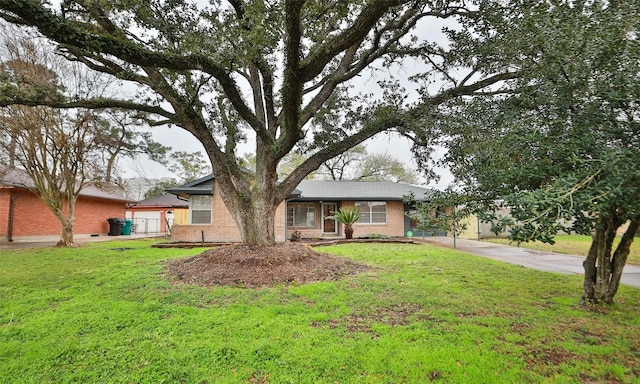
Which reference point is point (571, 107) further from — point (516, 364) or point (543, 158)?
point (516, 364)

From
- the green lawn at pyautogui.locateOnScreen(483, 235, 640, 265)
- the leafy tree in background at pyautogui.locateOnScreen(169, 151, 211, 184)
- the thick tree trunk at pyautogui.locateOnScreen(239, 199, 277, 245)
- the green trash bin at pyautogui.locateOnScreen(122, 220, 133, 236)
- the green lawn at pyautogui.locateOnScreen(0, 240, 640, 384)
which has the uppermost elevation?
the leafy tree in background at pyautogui.locateOnScreen(169, 151, 211, 184)

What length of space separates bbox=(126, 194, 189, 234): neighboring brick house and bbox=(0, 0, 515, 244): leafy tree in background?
55.9 feet

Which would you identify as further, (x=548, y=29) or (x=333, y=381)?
(x=548, y=29)

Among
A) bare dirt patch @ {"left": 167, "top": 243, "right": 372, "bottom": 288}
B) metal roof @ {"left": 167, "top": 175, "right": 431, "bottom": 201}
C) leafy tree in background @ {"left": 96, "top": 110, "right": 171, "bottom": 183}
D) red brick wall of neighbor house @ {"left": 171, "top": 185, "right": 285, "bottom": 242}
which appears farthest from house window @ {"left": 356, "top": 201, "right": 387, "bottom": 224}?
leafy tree in background @ {"left": 96, "top": 110, "right": 171, "bottom": 183}

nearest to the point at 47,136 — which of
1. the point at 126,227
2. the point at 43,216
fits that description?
the point at 43,216

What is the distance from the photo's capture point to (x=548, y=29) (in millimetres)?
3777

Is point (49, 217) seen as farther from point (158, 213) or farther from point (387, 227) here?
point (387, 227)

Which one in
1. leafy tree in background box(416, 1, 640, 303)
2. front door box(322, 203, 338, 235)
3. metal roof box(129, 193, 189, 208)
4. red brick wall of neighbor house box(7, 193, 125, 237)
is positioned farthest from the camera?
metal roof box(129, 193, 189, 208)

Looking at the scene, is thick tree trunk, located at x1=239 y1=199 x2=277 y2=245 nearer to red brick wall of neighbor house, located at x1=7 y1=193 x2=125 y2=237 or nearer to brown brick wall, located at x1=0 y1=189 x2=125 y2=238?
brown brick wall, located at x1=0 y1=189 x2=125 y2=238

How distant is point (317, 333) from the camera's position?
3615 mm


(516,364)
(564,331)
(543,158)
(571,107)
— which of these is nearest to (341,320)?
(516,364)

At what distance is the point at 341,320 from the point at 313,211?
15036 millimetres

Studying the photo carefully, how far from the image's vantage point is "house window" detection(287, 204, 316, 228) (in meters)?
18.9

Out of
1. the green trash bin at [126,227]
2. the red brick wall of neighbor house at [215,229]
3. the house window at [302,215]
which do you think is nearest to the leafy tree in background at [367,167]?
the house window at [302,215]
